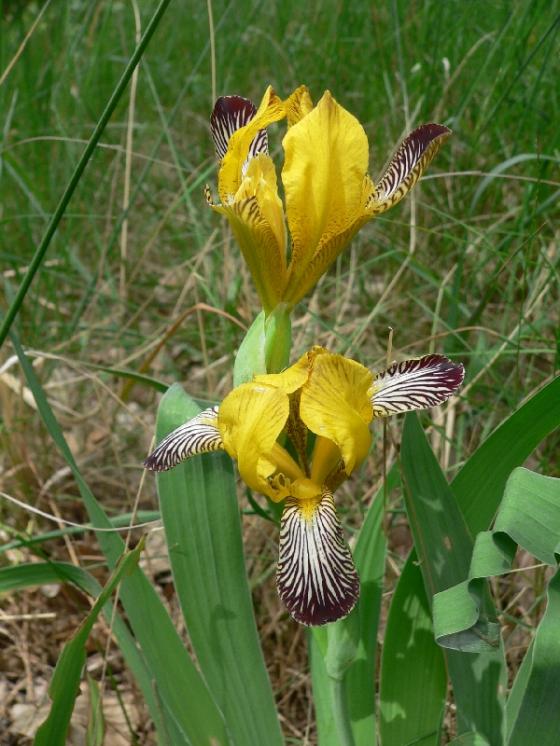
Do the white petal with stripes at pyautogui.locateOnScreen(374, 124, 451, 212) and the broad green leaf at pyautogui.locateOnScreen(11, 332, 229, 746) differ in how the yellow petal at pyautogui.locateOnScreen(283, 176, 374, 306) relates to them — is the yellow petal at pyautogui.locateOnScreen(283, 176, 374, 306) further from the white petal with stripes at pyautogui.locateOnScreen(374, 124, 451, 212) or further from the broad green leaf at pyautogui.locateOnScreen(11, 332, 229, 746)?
the broad green leaf at pyautogui.locateOnScreen(11, 332, 229, 746)

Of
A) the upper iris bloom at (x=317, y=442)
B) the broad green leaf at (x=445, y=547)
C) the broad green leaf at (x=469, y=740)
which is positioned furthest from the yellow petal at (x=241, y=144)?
the broad green leaf at (x=469, y=740)

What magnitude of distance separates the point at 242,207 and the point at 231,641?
0.55 meters

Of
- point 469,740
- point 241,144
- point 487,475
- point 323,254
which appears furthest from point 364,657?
point 241,144

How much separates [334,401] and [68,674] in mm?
423

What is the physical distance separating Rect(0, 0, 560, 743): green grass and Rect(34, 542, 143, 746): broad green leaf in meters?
0.52

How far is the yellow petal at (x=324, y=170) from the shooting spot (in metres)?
0.88

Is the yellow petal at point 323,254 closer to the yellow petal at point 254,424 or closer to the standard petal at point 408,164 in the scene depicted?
the standard petal at point 408,164

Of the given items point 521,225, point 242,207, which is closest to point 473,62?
point 521,225

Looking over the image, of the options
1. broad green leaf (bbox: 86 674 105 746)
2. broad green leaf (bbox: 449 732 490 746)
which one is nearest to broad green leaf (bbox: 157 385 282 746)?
broad green leaf (bbox: 86 674 105 746)

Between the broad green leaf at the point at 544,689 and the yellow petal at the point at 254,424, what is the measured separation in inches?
11.6

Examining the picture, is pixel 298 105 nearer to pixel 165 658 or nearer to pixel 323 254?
pixel 323 254

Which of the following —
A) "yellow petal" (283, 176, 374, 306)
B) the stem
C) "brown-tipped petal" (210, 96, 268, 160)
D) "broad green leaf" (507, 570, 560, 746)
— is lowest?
the stem

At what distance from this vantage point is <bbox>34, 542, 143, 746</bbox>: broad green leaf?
0.92 metres

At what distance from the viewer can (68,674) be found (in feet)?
3.09
